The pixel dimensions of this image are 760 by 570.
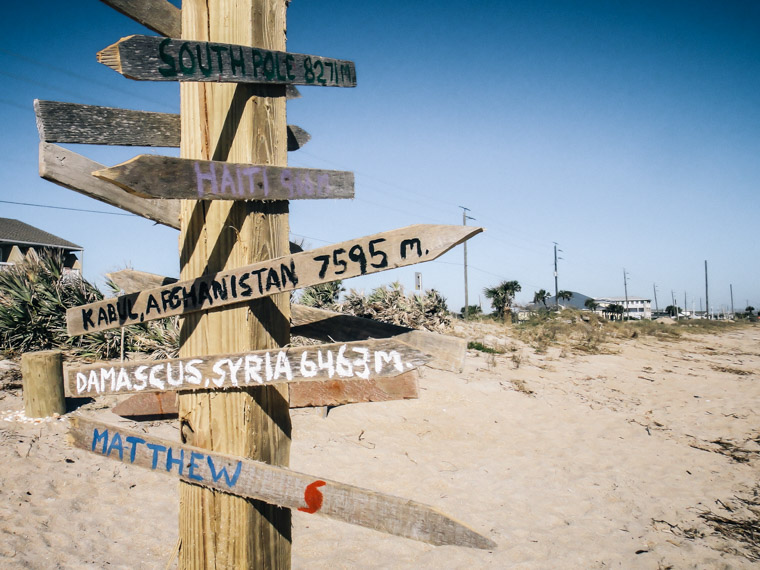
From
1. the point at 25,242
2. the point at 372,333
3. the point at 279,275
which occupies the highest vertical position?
the point at 25,242

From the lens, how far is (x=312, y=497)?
1629 millimetres

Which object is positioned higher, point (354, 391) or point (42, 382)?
point (354, 391)

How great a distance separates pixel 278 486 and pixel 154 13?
1.89m

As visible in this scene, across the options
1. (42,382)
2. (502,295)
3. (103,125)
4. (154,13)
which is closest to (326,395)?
(103,125)

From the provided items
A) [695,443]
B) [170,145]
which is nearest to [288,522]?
[170,145]

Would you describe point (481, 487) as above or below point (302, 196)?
below

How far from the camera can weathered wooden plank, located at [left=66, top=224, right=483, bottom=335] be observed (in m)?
1.53

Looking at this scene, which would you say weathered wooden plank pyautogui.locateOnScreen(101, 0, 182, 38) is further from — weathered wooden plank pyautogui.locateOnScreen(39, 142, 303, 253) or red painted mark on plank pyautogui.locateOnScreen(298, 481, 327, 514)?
red painted mark on plank pyautogui.locateOnScreen(298, 481, 327, 514)

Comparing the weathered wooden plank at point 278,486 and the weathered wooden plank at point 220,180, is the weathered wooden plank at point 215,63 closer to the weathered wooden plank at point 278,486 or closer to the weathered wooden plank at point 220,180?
the weathered wooden plank at point 220,180

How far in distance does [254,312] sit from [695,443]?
380 inches

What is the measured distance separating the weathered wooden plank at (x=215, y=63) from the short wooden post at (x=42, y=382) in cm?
490

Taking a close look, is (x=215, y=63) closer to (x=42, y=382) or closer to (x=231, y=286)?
(x=231, y=286)

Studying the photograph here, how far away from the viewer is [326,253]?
1.66m

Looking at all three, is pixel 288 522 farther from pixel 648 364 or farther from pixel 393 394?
pixel 648 364
